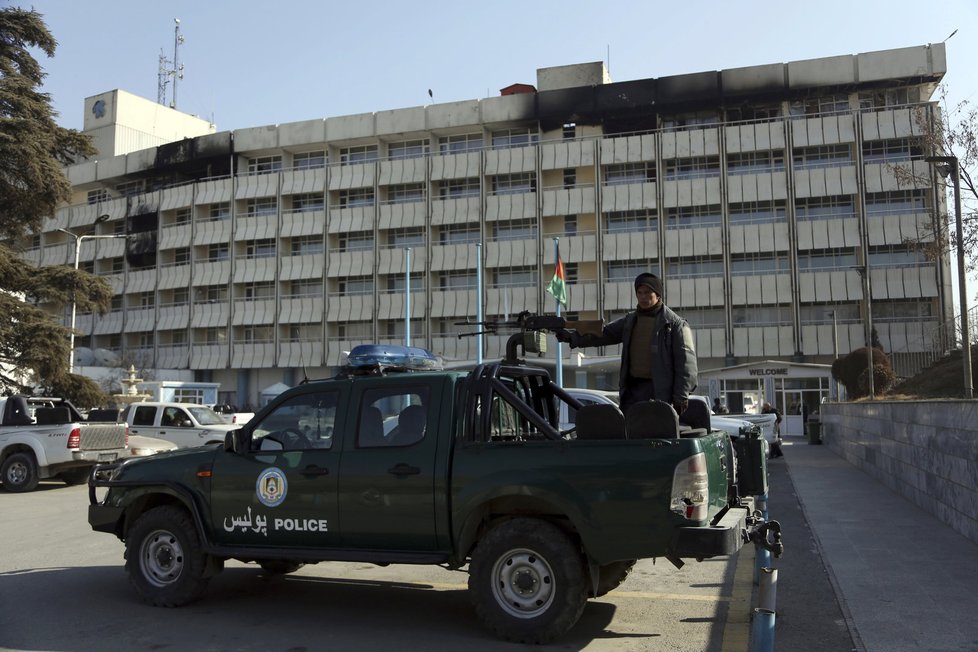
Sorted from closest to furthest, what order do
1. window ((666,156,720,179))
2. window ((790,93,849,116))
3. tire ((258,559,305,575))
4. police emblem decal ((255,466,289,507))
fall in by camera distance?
1. police emblem decal ((255,466,289,507))
2. tire ((258,559,305,575))
3. window ((790,93,849,116))
4. window ((666,156,720,179))

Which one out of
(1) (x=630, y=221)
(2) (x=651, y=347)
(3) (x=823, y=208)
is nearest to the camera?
(2) (x=651, y=347)

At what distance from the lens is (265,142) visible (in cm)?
6191

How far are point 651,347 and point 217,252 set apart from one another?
62380 millimetres

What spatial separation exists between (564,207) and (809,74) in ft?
55.7

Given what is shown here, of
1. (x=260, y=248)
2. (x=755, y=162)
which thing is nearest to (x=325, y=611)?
(x=755, y=162)

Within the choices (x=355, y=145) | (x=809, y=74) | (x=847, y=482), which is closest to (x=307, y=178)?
(x=355, y=145)

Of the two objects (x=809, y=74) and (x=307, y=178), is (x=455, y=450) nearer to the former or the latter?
(x=809, y=74)

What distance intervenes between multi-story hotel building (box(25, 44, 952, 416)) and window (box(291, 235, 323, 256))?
0.68 feet

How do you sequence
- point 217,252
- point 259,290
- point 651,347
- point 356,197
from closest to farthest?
point 651,347 < point 356,197 < point 259,290 < point 217,252

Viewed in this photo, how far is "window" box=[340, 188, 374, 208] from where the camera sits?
5981 centimetres

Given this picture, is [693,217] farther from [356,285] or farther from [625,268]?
[356,285]

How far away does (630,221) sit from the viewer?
53.3 meters

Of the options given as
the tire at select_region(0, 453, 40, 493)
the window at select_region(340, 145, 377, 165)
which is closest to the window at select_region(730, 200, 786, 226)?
the window at select_region(340, 145, 377, 165)

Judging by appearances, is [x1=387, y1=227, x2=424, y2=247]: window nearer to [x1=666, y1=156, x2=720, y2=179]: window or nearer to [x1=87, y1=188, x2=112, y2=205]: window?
[x1=666, y1=156, x2=720, y2=179]: window
